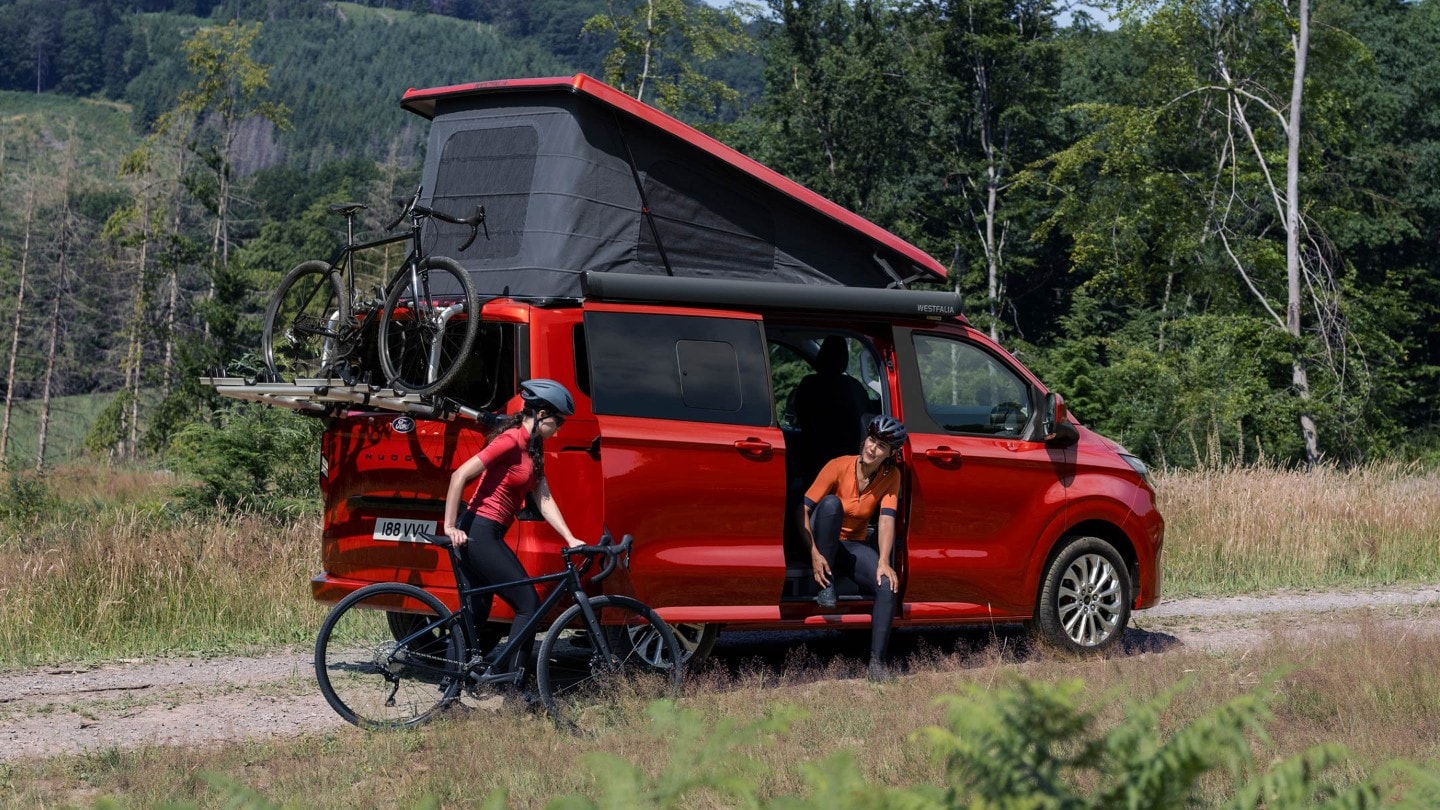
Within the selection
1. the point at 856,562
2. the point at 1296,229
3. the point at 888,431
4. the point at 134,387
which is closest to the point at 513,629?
the point at 856,562

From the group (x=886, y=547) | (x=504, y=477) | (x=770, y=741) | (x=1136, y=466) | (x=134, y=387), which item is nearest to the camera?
(x=770, y=741)

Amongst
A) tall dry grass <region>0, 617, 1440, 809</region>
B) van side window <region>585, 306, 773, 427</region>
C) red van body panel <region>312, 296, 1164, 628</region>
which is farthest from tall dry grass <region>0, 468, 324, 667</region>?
van side window <region>585, 306, 773, 427</region>

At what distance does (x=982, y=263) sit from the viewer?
1909 inches

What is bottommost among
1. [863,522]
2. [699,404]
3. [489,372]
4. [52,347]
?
[52,347]

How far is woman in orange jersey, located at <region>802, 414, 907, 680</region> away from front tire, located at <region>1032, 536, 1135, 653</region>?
132cm

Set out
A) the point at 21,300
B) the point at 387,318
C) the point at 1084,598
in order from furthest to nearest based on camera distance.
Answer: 1. the point at 21,300
2. the point at 1084,598
3. the point at 387,318

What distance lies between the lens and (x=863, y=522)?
9141 mm

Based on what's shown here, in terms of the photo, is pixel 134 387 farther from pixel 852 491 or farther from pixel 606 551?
pixel 606 551

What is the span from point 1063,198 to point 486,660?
35734mm

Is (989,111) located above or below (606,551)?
above

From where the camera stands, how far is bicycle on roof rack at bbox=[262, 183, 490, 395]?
322 inches

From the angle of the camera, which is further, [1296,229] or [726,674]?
[1296,229]

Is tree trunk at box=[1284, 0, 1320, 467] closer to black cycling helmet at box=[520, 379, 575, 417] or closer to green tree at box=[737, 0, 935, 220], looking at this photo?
green tree at box=[737, 0, 935, 220]

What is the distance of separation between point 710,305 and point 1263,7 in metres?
23.5
